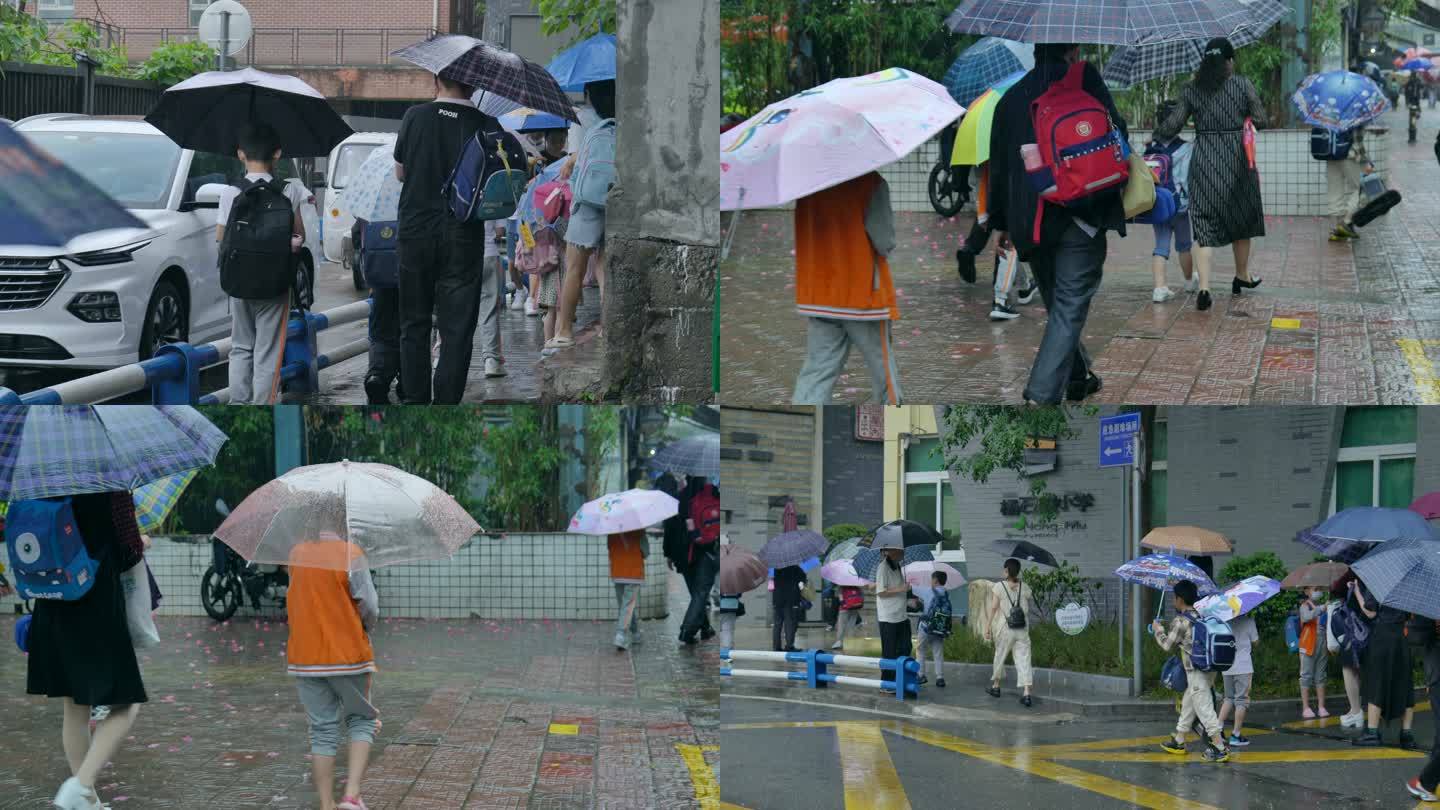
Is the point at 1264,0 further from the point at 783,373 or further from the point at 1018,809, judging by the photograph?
the point at 1018,809

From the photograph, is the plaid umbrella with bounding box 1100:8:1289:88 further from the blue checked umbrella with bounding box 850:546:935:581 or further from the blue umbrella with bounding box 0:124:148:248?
the blue umbrella with bounding box 0:124:148:248

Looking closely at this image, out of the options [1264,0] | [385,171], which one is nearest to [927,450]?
[1264,0]

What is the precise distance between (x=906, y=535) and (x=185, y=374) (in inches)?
151

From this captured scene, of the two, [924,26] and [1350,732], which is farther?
[924,26]

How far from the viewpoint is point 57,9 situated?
883 inches

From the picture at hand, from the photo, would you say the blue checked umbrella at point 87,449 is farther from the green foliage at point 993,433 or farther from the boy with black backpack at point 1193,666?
the boy with black backpack at point 1193,666

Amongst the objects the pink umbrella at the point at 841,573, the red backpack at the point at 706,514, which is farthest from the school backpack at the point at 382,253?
the pink umbrella at the point at 841,573

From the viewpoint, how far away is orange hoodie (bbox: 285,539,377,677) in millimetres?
5789

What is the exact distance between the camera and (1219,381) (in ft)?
27.6

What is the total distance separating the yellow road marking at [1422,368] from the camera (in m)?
8.28

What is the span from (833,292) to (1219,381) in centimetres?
306

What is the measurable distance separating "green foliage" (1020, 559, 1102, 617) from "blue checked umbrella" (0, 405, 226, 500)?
522 centimetres

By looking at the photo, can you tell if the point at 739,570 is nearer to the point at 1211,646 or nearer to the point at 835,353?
the point at 835,353

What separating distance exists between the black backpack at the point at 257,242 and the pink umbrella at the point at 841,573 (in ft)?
10.3
